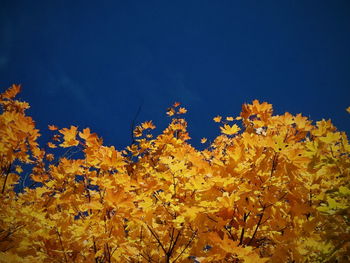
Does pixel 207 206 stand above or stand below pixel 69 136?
below

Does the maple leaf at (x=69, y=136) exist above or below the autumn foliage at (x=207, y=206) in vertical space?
above

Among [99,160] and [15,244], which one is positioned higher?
[99,160]

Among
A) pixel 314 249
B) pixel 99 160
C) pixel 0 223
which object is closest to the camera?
pixel 314 249

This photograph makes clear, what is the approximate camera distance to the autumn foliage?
5.52 feet

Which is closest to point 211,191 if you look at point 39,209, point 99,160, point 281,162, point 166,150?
point 281,162

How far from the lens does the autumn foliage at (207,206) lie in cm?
168

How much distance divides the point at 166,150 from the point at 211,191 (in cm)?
346

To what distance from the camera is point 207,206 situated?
184 centimetres

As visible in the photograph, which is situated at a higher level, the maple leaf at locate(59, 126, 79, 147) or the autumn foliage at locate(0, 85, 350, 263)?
the maple leaf at locate(59, 126, 79, 147)

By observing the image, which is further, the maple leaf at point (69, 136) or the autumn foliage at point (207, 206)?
the maple leaf at point (69, 136)

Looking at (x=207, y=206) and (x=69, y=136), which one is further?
(x=69, y=136)

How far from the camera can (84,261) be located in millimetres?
2508

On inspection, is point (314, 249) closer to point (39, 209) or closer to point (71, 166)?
point (71, 166)

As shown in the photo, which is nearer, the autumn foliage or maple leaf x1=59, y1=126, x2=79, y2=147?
the autumn foliage
